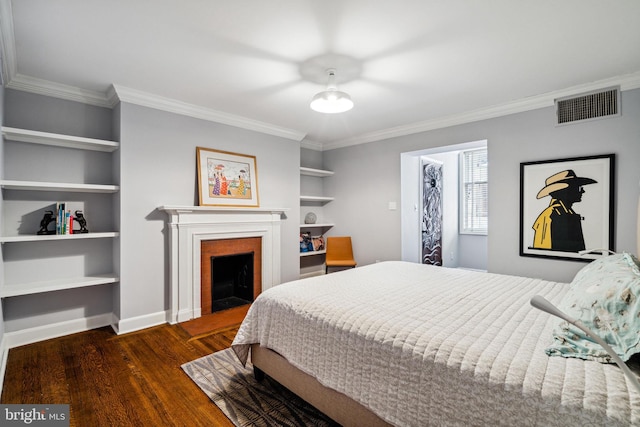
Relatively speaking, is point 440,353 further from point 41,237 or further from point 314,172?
point 314,172

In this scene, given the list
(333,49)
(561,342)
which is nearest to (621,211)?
(561,342)

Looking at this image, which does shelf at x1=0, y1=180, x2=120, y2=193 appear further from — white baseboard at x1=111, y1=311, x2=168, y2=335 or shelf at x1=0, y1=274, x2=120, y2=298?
white baseboard at x1=111, y1=311, x2=168, y2=335

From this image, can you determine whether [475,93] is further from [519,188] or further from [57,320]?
[57,320]

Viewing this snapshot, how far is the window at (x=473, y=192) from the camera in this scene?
5.75 m

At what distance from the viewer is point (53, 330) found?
9.40 feet

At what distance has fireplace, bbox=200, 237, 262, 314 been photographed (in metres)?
3.58

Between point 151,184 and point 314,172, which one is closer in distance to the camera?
point 151,184

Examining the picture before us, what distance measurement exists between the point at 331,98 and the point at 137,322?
2.88 meters

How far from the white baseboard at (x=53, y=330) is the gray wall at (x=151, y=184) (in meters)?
0.35

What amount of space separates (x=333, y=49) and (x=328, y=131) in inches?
90.7

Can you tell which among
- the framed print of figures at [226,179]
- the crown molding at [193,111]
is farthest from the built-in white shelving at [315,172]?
the framed print of figures at [226,179]

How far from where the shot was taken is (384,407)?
Result: 50.4 inches

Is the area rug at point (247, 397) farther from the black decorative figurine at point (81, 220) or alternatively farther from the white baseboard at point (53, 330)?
the black decorative figurine at point (81, 220)

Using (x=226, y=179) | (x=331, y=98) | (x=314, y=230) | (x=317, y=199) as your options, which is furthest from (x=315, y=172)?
(x=331, y=98)
